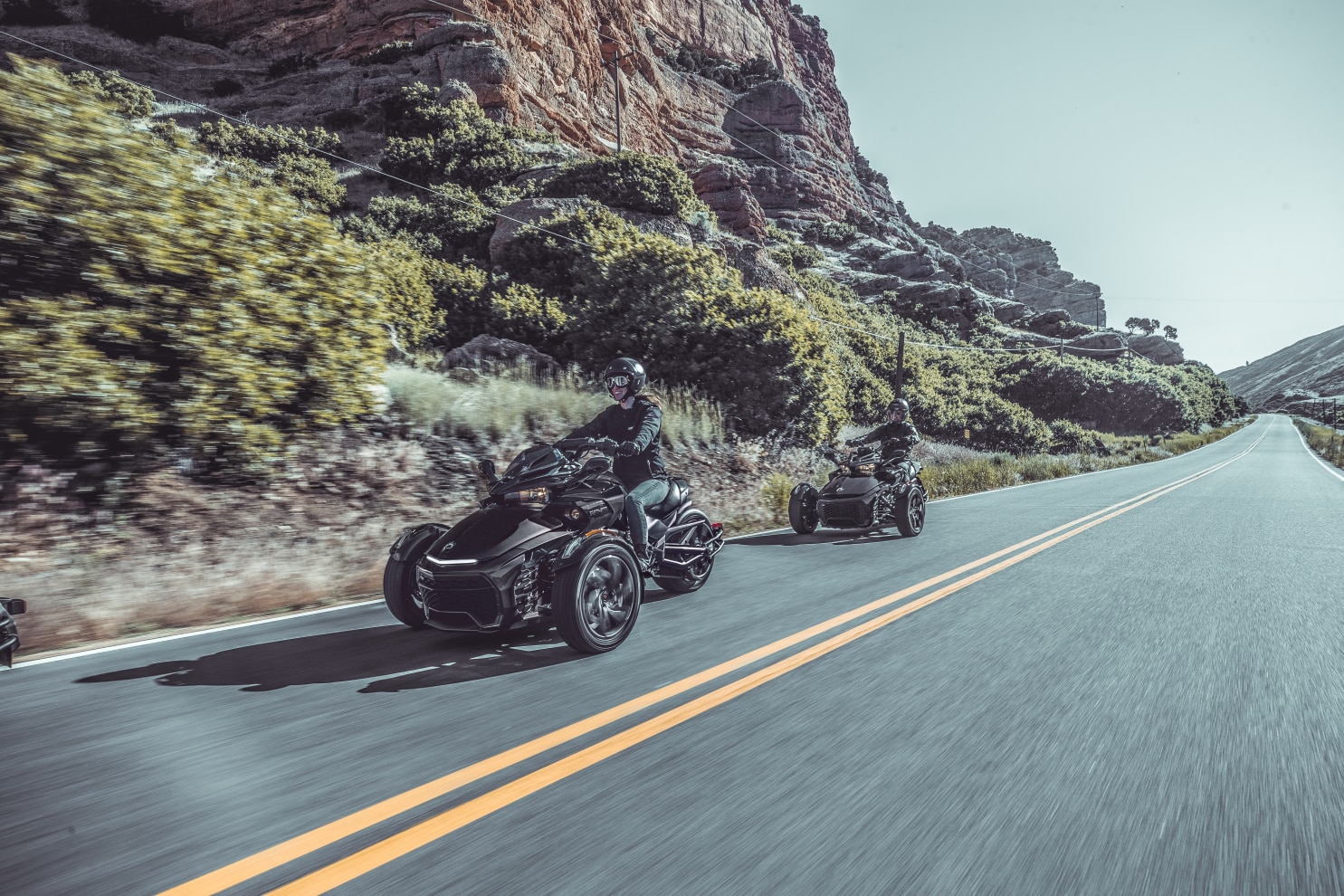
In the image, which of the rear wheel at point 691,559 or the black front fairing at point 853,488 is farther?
the black front fairing at point 853,488

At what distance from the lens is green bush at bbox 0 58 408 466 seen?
548 cm

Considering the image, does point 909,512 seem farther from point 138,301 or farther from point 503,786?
point 138,301

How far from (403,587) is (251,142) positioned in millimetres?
41967

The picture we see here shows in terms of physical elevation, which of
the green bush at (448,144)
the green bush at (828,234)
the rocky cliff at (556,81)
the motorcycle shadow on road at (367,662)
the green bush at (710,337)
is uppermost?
the rocky cliff at (556,81)

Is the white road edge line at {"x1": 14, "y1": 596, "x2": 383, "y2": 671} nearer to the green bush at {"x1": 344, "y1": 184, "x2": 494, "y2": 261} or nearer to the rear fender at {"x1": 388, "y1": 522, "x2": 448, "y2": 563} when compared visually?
the rear fender at {"x1": 388, "y1": 522, "x2": 448, "y2": 563}

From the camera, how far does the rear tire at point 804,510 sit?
9.86 m

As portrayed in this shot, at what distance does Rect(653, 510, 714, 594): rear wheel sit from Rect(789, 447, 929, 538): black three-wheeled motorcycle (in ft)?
11.8

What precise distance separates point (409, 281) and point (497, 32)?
3662 centimetres

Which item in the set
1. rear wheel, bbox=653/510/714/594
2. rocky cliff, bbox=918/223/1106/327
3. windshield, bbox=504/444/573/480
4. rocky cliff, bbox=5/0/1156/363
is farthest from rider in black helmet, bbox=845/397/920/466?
rocky cliff, bbox=918/223/1106/327

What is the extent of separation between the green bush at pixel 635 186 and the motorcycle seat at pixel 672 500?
23386 mm

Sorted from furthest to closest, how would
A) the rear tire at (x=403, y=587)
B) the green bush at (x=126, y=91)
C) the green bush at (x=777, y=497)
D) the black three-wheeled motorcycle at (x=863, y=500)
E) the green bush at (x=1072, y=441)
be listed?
the green bush at (x=1072, y=441) < the green bush at (x=126, y=91) < the green bush at (x=777, y=497) < the black three-wheeled motorcycle at (x=863, y=500) < the rear tire at (x=403, y=587)

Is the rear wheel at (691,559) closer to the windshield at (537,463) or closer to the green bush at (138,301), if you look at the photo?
the windshield at (537,463)

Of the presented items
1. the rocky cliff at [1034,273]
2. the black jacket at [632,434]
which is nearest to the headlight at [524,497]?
the black jacket at [632,434]

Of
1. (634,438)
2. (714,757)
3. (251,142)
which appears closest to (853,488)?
(634,438)
